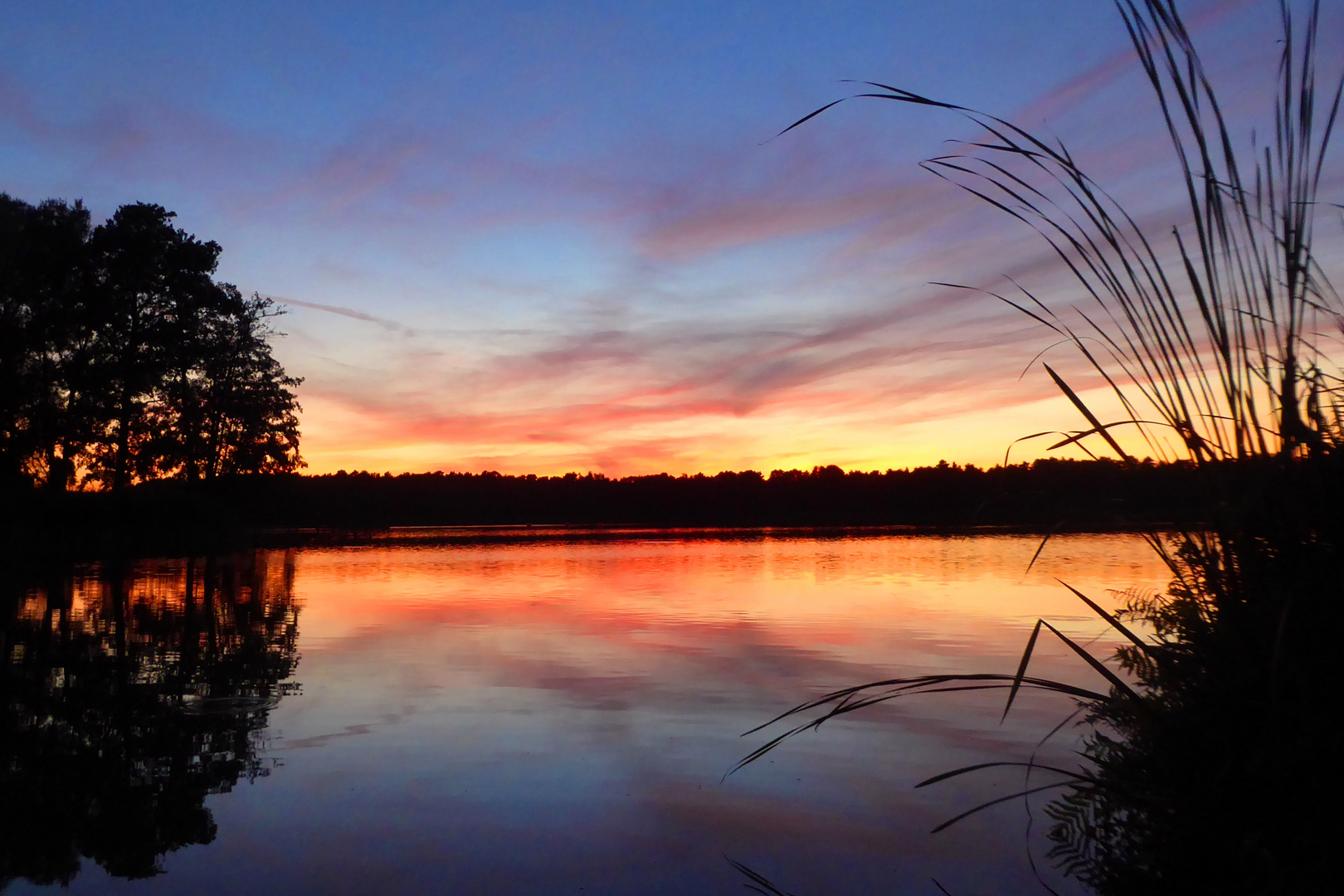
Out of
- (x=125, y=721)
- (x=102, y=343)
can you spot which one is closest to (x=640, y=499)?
(x=102, y=343)

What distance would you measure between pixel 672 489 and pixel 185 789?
3069 inches

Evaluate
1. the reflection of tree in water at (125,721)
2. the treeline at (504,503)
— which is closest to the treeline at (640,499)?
the treeline at (504,503)

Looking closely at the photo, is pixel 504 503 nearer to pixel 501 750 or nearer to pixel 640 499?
pixel 640 499

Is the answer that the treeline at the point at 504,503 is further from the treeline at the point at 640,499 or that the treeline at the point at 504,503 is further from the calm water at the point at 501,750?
the calm water at the point at 501,750

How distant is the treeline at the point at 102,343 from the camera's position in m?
28.6

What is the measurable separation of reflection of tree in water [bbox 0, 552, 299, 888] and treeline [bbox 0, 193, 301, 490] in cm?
1840

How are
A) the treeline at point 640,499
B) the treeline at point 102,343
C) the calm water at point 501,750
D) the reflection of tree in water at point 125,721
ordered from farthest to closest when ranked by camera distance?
the treeline at point 640,499 < the treeline at point 102,343 < the reflection of tree in water at point 125,721 < the calm water at point 501,750

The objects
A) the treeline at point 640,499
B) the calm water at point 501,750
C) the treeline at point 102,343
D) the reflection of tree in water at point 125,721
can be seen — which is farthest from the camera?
the treeline at point 640,499

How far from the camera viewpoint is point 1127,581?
16.1m

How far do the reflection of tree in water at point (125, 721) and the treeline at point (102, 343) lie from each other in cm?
1840

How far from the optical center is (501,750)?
19.4ft

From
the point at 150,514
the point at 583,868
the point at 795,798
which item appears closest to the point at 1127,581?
the point at 795,798

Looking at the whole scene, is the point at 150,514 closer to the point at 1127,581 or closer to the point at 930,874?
the point at 1127,581

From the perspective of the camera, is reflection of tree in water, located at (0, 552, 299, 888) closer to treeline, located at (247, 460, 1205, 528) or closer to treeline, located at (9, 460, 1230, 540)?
treeline, located at (9, 460, 1230, 540)
